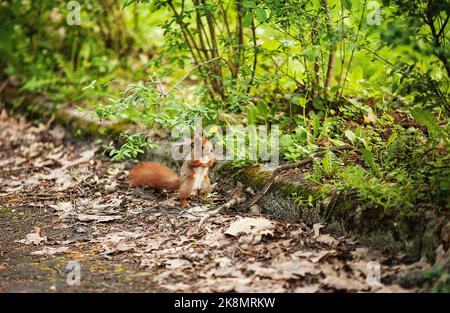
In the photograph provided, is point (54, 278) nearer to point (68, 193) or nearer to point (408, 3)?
point (68, 193)

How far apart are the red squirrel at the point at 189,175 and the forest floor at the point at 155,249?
12 cm

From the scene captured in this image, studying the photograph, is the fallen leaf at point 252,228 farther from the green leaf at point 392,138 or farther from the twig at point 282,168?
the green leaf at point 392,138

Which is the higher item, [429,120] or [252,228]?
[429,120]

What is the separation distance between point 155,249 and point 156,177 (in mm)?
1114

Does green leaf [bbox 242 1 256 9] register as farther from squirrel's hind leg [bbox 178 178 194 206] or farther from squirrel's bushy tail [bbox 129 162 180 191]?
squirrel's bushy tail [bbox 129 162 180 191]

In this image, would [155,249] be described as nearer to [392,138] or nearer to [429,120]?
[392,138]

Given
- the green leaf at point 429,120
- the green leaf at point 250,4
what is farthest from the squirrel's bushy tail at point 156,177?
the green leaf at point 429,120

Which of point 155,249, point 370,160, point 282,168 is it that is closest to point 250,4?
point 282,168

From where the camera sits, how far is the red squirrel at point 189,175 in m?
4.08

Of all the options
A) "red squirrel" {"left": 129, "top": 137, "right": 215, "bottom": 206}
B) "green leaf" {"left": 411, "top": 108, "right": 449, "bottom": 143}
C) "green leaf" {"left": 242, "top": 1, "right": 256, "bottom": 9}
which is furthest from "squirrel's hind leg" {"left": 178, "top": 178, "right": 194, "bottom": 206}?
"green leaf" {"left": 411, "top": 108, "right": 449, "bottom": 143}

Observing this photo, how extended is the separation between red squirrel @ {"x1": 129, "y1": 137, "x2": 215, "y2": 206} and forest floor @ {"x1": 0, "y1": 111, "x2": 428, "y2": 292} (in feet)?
0.38

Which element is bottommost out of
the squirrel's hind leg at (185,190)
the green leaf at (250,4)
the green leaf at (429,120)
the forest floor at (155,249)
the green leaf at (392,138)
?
the forest floor at (155,249)

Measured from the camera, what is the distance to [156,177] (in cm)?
435
